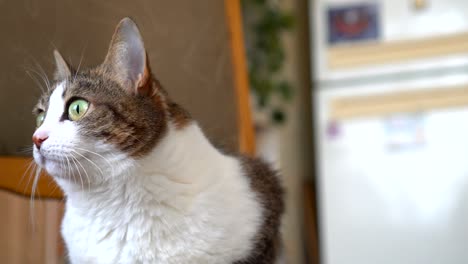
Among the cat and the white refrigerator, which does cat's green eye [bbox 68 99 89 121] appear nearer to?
the cat

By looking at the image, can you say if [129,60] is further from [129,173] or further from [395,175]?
[395,175]

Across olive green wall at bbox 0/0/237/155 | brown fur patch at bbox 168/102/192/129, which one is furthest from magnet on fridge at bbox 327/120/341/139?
brown fur patch at bbox 168/102/192/129

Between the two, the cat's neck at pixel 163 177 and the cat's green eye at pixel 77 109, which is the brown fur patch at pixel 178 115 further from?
the cat's green eye at pixel 77 109

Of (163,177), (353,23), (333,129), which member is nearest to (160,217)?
(163,177)

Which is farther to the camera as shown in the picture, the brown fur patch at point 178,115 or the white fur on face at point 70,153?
the brown fur patch at point 178,115

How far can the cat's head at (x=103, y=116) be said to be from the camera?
599mm

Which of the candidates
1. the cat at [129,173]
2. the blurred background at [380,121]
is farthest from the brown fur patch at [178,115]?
the blurred background at [380,121]

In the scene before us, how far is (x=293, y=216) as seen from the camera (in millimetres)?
2428

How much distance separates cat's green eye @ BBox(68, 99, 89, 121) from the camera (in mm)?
620

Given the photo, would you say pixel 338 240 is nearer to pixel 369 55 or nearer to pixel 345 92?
pixel 345 92

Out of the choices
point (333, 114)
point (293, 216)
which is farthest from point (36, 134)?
point (293, 216)

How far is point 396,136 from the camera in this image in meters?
1.89

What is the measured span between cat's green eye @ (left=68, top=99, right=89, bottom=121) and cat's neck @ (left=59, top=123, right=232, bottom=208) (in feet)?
0.32

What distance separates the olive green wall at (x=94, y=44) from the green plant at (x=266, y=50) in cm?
109
